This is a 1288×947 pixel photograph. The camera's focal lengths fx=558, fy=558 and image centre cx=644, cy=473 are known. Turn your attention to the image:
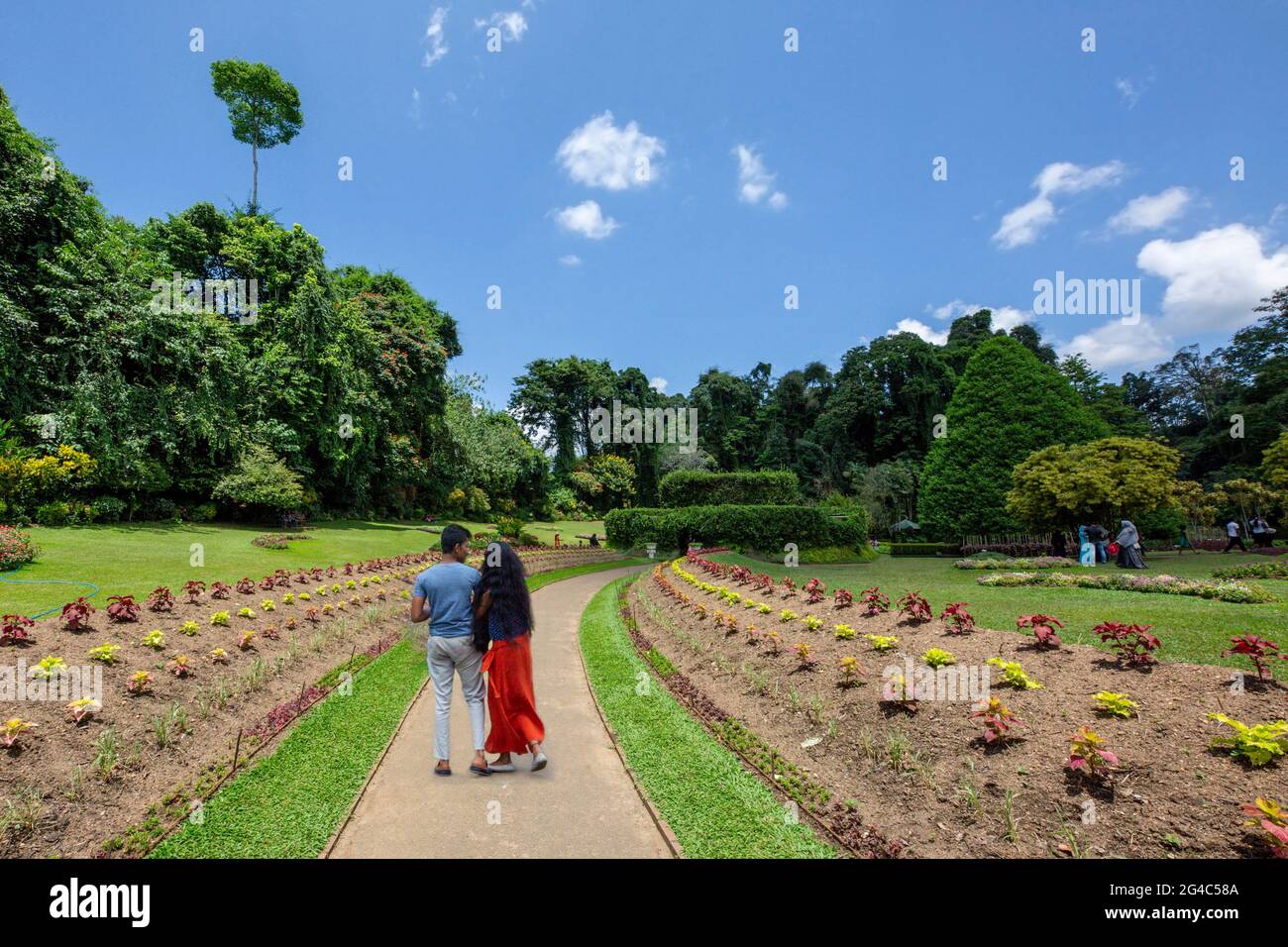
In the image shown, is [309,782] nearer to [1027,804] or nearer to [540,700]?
[540,700]

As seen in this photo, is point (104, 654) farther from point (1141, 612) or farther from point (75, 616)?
point (1141, 612)

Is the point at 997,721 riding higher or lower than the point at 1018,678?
lower

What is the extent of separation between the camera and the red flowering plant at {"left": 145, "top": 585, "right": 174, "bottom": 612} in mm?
7324

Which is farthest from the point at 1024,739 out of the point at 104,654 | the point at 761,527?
the point at 761,527

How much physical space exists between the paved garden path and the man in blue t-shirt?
273 millimetres

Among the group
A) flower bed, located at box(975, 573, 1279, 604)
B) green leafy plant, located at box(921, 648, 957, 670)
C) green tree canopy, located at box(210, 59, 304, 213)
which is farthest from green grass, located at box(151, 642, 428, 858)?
green tree canopy, located at box(210, 59, 304, 213)

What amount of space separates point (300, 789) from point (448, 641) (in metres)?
1.50

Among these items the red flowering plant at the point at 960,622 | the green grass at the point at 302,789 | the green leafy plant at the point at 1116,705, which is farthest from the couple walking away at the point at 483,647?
the red flowering plant at the point at 960,622

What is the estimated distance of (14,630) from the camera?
Result: 5.61 metres

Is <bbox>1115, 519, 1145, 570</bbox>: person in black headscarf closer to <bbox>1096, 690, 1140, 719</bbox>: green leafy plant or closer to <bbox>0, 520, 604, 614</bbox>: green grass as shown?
<bbox>1096, 690, 1140, 719</bbox>: green leafy plant

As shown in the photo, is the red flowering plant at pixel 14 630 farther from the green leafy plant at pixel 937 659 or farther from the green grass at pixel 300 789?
the green leafy plant at pixel 937 659

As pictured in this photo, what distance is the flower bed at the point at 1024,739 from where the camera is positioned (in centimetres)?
334
